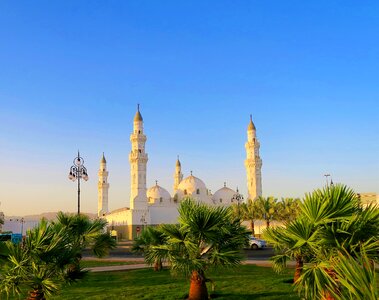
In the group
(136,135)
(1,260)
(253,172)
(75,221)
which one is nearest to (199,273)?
(1,260)

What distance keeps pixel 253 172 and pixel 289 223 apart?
7518 cm

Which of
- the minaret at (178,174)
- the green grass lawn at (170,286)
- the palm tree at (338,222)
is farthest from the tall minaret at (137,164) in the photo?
the palm tree at (338,222)

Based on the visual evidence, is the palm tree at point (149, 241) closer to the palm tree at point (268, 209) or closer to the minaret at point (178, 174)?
the palm tree at point (268, 209)

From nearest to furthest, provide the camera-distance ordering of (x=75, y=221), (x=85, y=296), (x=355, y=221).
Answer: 1. (x=355, y=221)
2. (x=85, y=296)
3. (x=75, y=221)

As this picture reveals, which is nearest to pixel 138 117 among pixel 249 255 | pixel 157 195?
pixel 157 195

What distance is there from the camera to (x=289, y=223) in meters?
11.7

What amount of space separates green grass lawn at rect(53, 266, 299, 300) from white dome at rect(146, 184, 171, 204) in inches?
2693

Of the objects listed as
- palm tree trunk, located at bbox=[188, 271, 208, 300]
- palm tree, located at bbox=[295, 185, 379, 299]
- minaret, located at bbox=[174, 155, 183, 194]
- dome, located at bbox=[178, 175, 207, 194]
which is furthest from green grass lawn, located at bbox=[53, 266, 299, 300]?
minaret, located at bbox=[174, 155, 183, 194]

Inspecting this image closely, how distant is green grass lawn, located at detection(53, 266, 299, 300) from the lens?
47.2 ft

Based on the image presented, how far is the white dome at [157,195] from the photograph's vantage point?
89500 mm

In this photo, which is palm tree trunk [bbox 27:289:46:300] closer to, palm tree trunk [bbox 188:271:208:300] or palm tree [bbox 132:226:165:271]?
palm tree trunk [bbox 188:271:208:300]

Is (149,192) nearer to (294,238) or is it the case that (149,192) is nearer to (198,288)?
(198,288)

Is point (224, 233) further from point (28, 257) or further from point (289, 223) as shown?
point (28, 257)

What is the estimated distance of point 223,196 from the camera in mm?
96188
